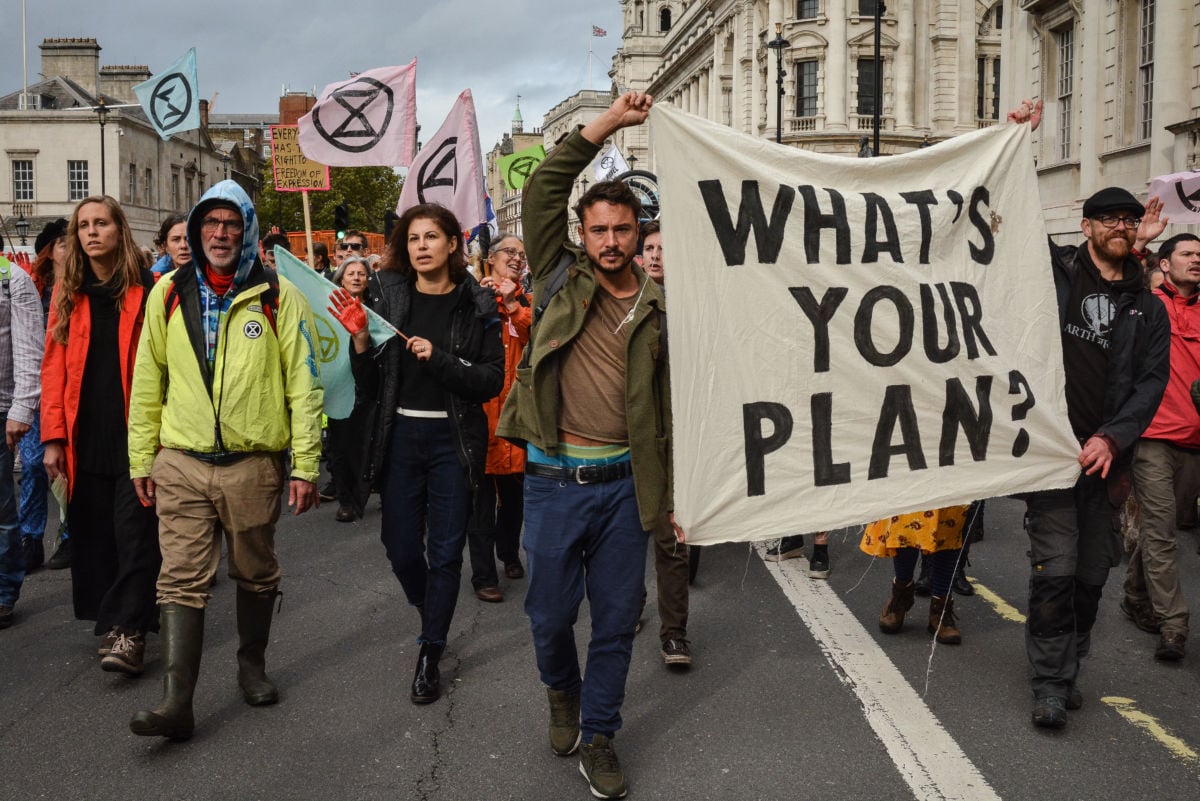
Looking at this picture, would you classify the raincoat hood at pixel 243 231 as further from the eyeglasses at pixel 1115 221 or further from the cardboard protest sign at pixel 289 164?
the cardboard protest sign at pixel 289 164

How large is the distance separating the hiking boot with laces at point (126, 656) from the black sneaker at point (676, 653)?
2.41 meters

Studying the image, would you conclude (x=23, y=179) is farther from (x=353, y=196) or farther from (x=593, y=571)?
(x=593, y=571)

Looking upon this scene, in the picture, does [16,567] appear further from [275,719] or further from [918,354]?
[918,354]

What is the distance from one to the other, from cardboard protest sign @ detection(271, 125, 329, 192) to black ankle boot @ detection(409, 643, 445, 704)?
8.80 meters

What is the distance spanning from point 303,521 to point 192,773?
5169 millimetres

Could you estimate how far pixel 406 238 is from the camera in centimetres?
515

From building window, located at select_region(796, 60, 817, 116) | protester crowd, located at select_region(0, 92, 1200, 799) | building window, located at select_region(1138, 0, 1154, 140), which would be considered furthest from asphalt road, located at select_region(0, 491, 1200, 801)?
building window, located at select_region(796, 60, 817, 116)

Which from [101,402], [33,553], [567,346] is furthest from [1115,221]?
[33,553]

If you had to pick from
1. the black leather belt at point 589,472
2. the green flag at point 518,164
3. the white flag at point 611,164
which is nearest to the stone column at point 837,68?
the white flag at point 611,164

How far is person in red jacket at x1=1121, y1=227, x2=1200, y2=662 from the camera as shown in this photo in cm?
577

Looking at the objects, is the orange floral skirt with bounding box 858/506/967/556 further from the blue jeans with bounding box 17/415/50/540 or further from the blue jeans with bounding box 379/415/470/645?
the blue jeans with bounding box 17/415/50/540

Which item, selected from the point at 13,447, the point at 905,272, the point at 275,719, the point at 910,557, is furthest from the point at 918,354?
the point at 13,447

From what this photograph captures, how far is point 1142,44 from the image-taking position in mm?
21609

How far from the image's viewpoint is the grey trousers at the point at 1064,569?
4.77m
